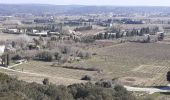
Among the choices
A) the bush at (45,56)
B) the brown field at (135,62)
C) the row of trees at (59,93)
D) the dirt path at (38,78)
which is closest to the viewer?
the row of trees at (59,93)

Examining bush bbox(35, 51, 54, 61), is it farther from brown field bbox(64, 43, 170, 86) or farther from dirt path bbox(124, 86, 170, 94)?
dirt path bbox(124, 86, 170, 94)

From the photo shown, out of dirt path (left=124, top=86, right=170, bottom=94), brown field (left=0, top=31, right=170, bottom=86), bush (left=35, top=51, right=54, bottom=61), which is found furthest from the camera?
bush (left=35, top=51, right=54, bottom=61)

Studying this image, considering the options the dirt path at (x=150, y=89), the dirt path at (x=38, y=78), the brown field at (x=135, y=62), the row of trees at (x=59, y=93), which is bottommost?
the brown field at (x=135, y=62)

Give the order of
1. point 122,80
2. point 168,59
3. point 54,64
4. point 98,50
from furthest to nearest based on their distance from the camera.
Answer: point 98,50 → point 168,59 → point 54,64 → point 122,80

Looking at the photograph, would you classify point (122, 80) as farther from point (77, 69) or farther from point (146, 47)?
point (146, 47)

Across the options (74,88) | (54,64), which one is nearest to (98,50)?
(54,64)

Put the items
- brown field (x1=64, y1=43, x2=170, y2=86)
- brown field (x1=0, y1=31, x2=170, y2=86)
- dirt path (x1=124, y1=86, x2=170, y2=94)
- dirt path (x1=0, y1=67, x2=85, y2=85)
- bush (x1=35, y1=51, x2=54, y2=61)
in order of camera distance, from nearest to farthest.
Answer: dirt path (x1=124, y1=86, x2=170, y2=94) → dirt path (x1=0, y1=67, x2=85, y2=85) → brown field (x1=0, y1=31, x2=170, y2=86) → brown field (x1=64, y1=43, x2=170, y2=86) → bush (x1=35, y1=51, x2=54, y2=61)

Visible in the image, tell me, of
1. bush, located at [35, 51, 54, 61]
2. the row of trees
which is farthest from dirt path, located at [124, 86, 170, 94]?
bush, located at [35, 51, 54, 61]

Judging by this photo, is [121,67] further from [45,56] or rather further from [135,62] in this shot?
[45,56]

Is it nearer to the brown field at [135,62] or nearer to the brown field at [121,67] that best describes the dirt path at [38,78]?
the brown field at [121,67]

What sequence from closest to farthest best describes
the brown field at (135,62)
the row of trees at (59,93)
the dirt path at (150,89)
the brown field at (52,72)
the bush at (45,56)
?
the row of trees at (59,93) < the dirt path at (150,89) < the brown field at (52,72) < the brown field at (135,62) < the bush at (45,56)

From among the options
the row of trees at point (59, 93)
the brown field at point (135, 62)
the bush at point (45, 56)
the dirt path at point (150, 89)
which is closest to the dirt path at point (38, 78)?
the brown field at point (135, 62)
